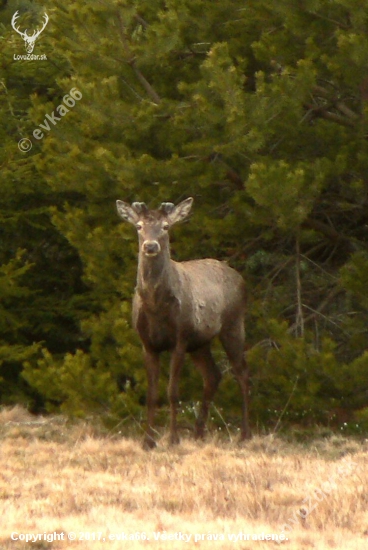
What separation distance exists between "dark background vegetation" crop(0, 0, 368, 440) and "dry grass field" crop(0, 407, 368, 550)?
1.20 meters

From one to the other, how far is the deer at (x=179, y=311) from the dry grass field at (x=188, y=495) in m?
0.69

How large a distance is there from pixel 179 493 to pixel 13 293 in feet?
25.3

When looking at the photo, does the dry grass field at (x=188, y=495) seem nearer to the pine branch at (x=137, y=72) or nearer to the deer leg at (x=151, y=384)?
the deer leg at (x=151, y=384)

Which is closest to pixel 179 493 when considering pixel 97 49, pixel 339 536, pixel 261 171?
pixel 339 536

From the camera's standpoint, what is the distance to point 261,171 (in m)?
10.9

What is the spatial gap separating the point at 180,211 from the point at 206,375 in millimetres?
2156

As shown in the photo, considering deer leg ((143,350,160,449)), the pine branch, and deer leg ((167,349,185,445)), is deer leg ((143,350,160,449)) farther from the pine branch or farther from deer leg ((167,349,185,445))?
the pine branch

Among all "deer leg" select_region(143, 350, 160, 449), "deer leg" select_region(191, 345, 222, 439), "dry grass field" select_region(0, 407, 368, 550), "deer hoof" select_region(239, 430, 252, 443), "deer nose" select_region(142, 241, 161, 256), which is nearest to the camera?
"dry grass field" select_region(0, 407, 368, 550)

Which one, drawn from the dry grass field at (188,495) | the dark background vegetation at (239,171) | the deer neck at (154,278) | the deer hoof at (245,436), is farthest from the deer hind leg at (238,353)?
the deer neck at (154,278)

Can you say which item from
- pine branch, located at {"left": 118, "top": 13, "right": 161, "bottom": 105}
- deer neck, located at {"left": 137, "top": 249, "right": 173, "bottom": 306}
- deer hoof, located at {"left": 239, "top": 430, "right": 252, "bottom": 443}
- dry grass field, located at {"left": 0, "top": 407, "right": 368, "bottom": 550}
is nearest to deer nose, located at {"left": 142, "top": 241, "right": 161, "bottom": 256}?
deer neck, located at {"left": 137, "top": 249, "right": 173, "bottom": 306}

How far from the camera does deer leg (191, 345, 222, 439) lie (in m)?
12.0

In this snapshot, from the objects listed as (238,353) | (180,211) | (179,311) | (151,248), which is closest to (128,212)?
(180,211)

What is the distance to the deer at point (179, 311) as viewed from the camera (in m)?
10.9

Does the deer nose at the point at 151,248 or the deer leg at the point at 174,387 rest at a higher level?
the deer nose at the point at 151,248
